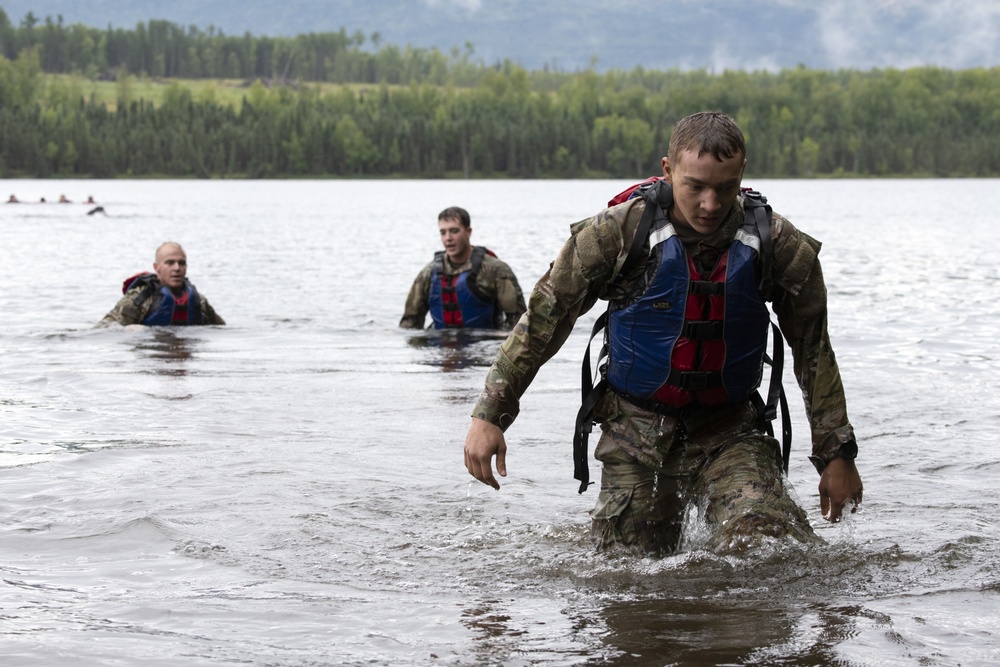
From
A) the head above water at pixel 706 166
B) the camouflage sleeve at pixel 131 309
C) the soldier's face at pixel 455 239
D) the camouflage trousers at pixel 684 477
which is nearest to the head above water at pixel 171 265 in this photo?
the camouflage sleeve at pixel 131 309

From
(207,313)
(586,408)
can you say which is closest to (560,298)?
(586,408)

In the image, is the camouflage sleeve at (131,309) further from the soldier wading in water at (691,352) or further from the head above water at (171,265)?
the soldier wading in water at (691,352)

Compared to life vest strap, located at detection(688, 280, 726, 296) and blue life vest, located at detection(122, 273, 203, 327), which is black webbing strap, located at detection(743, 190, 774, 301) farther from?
blue life vest, located at detection(122, 273, 203, 327)

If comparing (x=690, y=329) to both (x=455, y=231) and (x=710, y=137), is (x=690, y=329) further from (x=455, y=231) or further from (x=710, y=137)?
(x=455, y=231)

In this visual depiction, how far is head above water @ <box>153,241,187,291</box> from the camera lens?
15500 millimetres

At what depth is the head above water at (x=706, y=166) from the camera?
520 cm

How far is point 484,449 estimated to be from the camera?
5480 mm

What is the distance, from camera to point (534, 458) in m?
9.95

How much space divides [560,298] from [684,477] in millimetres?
1064

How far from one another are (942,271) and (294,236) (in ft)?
88.5

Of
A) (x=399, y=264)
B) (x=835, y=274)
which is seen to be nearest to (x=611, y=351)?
(x=835, y=274)

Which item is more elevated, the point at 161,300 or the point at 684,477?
the point at 684,477

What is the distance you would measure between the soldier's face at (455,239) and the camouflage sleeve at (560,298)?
9.10m

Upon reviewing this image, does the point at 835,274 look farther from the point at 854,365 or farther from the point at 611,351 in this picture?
the point at 611,351
